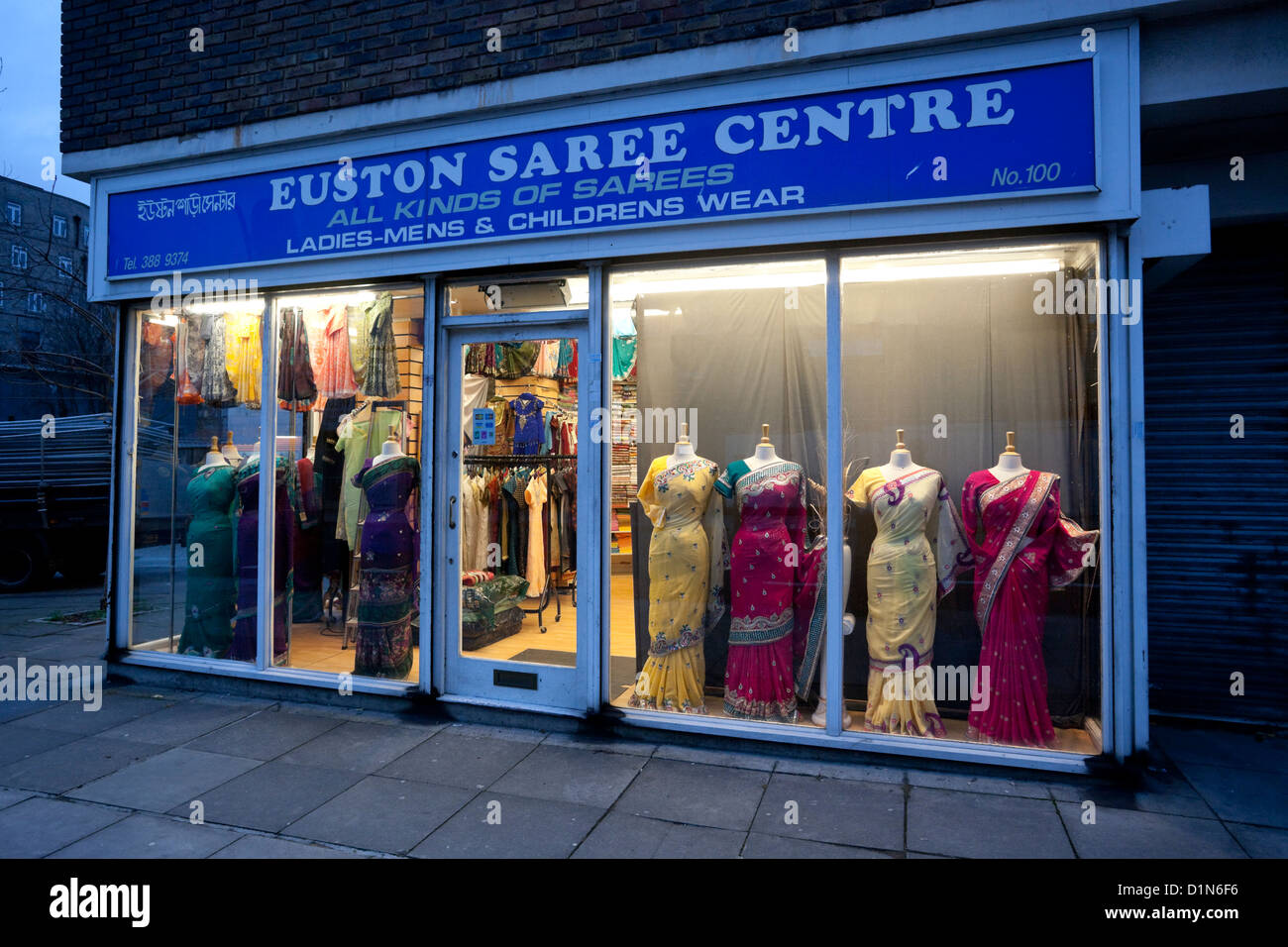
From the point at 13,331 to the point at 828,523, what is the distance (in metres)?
23.3

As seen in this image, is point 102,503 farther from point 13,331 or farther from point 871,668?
point 13,331

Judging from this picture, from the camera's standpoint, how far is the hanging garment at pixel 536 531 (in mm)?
5371

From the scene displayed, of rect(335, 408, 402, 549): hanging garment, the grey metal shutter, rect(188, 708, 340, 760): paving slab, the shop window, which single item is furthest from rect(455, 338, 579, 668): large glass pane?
the grey metal shutter

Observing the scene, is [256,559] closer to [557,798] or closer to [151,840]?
[151,840]

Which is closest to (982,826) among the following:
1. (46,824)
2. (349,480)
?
(46,824)

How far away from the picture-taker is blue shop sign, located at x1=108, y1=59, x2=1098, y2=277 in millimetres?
4016

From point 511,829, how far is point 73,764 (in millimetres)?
2665

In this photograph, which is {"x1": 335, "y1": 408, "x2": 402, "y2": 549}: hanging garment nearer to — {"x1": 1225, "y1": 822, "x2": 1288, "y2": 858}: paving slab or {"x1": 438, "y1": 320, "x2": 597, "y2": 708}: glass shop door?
{"x1": 438, "y1": 320, "x2": 597, "y2": 708}: glass shop door

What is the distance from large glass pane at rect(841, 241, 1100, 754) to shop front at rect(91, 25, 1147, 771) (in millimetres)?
20

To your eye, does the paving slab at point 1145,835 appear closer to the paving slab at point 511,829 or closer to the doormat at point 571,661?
the paving slab at point 511,829

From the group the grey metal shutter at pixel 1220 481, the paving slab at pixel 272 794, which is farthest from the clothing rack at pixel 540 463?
the grey metal shutter at pixel 1220 481

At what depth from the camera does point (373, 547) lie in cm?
546

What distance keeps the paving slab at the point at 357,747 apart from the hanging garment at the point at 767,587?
1925 millimetres

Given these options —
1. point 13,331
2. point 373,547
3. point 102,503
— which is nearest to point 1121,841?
point 373,547
